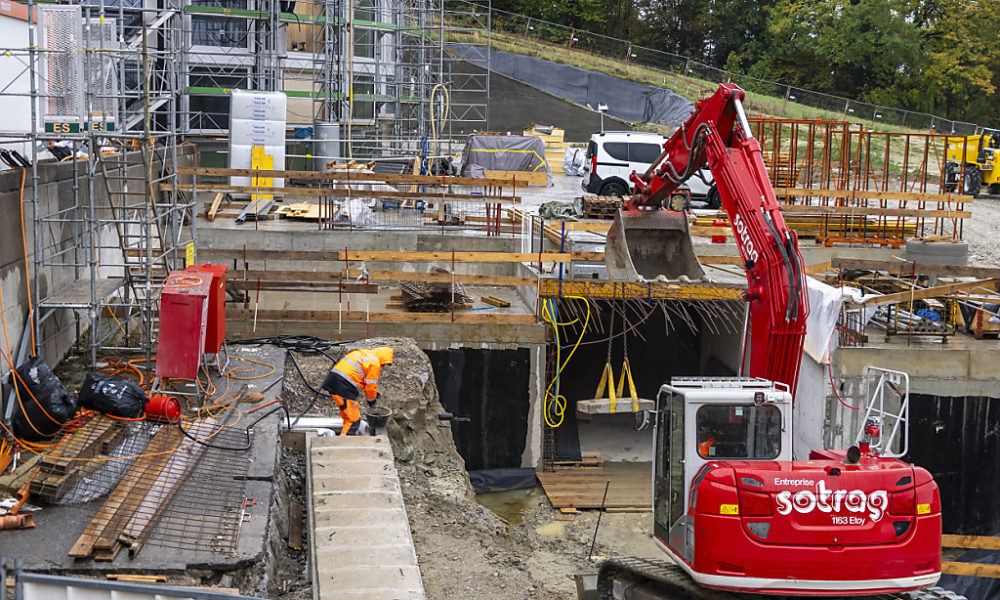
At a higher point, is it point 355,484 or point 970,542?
point 355,484

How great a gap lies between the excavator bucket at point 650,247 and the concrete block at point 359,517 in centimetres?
870

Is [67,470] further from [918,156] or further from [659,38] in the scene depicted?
[659,38]

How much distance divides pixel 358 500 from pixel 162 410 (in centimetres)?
256

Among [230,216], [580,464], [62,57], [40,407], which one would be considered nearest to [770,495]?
[40,407]

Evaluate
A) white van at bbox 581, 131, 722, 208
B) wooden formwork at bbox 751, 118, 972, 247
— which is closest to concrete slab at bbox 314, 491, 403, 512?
wooden formwork at bbox 751, 118, 972, 247

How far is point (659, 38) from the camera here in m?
55.5

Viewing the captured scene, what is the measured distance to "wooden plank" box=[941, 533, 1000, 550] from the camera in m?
15.5

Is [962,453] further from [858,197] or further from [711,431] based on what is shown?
[858,197]

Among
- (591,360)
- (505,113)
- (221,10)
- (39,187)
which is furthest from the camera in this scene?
(505,113)

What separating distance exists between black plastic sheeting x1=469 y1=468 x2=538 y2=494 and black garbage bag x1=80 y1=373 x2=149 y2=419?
7.97 m

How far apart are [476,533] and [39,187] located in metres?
6.57

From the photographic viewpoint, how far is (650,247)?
17688 millimetres

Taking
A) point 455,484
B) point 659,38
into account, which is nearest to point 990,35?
point 659,38

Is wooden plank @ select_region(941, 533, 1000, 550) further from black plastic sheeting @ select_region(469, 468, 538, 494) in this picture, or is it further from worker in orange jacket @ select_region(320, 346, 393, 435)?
worker in orange jacket @ select_region(320, 346, 393, 435)
